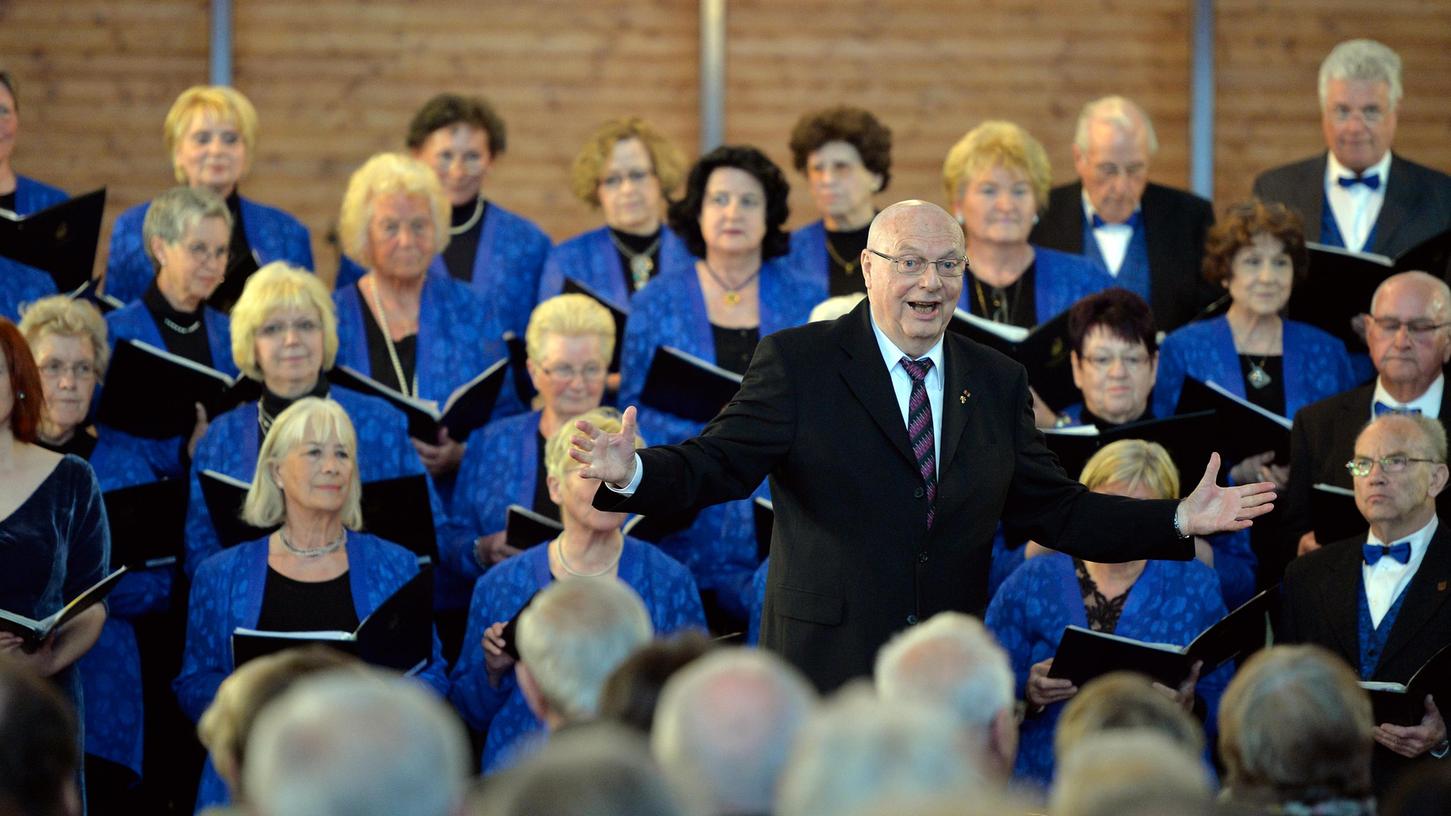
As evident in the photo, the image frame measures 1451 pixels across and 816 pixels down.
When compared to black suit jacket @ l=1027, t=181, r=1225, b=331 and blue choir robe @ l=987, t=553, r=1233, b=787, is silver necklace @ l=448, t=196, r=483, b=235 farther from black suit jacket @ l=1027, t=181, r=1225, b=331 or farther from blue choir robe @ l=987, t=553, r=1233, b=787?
blue choir robe @ l=987, t=553, r=1233, b=787

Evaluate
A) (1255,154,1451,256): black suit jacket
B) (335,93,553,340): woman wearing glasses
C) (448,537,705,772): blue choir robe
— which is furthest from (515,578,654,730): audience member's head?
(1255,154,1451,256): black suit jacket

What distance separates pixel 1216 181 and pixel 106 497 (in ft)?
14.5

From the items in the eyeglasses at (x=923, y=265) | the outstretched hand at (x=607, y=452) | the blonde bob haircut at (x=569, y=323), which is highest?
the eyeglasses at (x=923, y=265)

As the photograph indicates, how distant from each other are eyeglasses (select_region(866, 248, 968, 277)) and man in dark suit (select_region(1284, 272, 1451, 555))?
1.74 metres

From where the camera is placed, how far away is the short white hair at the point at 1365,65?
5559mm

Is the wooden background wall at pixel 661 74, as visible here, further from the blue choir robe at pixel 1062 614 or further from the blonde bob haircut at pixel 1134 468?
the blue choir robe at pixel 1062 614

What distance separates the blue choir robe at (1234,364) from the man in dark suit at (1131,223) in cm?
47

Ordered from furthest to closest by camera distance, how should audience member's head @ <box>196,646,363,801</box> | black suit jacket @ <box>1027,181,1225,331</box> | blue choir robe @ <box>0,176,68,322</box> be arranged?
1. black suit jacket @ <box>1027,181,1225,331</box>
2. blue choir robe @ <box>0,176,68,322</box>
3. audience member's head @ <box>196,646,363,801</box>

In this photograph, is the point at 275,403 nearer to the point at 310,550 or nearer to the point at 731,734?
the point at 310,550

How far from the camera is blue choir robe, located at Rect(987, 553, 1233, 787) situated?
4.23m

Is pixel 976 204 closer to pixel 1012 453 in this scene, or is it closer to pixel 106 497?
pixel 1012 453

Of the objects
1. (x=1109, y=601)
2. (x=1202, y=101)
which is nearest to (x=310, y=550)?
(x=1109, y=601)

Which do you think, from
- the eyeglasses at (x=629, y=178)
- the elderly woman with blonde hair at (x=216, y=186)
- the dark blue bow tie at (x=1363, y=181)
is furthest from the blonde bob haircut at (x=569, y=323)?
the dark blue bow tie at (x=1363, y=181)

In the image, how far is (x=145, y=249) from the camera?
17.2 feet
